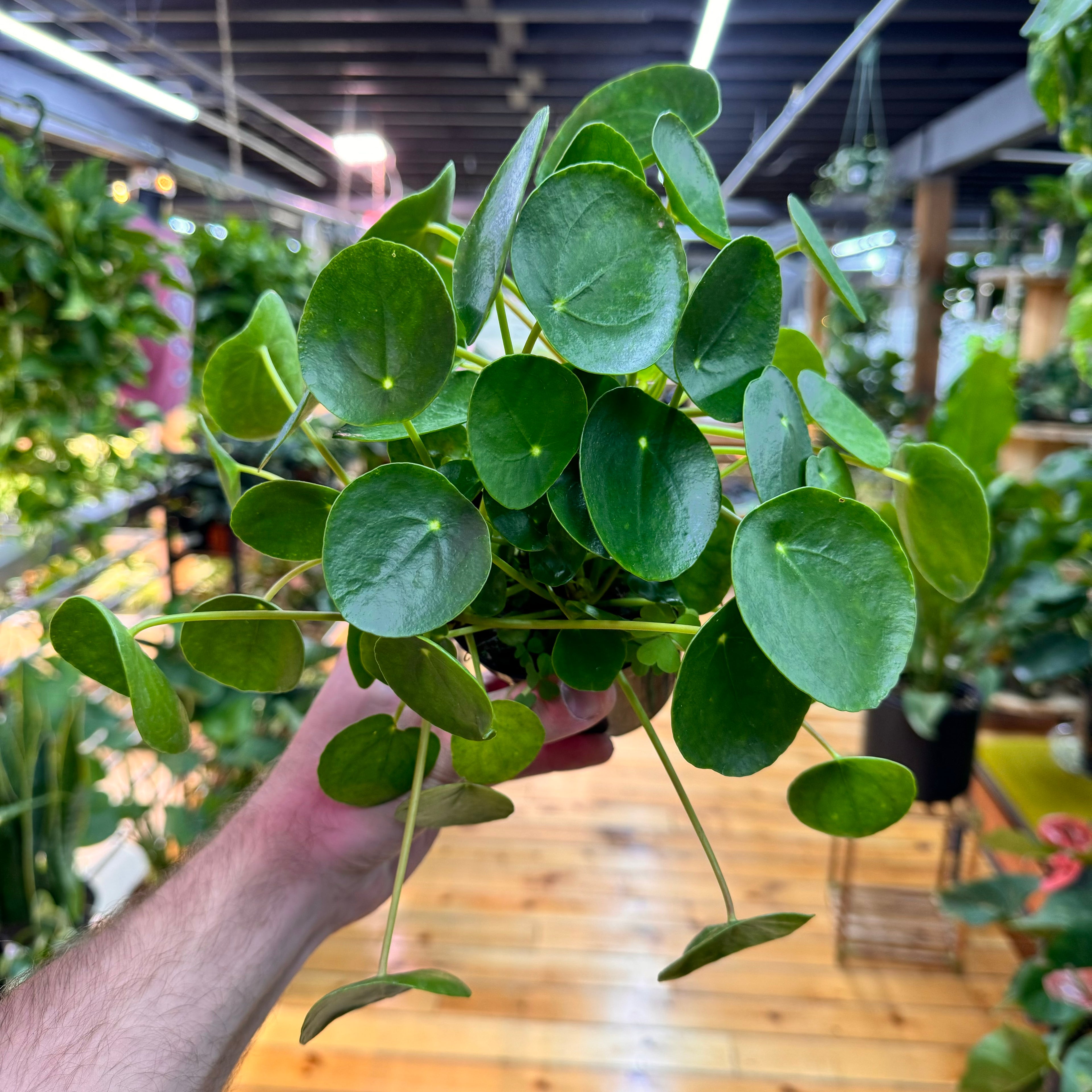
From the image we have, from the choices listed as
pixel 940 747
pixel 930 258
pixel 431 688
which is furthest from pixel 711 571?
pixel 930 258

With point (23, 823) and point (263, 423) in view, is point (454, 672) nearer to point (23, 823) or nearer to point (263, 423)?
point (263, 423)

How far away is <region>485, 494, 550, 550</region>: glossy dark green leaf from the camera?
44 cm

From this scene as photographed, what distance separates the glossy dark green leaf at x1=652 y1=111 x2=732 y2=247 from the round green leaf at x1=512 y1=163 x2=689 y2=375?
40mm

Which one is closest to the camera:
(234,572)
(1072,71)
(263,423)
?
(263,423)

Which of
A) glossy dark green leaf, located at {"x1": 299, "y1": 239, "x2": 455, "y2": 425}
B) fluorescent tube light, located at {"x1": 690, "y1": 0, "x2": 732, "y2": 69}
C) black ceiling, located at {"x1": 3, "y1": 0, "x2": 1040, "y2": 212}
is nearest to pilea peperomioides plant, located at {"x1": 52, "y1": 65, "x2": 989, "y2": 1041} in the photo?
glossy dark green leaf, located at {"x1": 299, "y1": 239, "x2": 455, "y2": 425}

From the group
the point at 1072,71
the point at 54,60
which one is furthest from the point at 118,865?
the point at 54,60

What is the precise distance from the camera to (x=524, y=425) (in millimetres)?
395

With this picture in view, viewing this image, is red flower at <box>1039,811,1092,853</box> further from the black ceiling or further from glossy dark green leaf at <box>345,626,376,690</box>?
the black ceiling

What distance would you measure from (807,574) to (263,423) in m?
0.40

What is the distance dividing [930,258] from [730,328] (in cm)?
548

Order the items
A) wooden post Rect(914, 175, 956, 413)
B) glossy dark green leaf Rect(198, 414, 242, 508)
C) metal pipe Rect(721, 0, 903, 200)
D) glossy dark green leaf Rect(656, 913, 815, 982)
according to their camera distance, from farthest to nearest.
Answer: wooden post Rect(914, 175, 956, 413), metal pipe Rect(721, 0, 903, 200), glossy dark green leaf Rect(198, 414, 242, 508), glossy dark green leaf Rect(656, 913, 815, 982)

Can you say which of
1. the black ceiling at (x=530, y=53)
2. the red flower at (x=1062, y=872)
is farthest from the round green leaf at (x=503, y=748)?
the black ceiling at (x=530, y=53)

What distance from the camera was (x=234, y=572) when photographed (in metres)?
2.23

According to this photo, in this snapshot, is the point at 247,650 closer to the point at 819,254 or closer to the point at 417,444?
the point at 417,444
